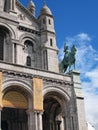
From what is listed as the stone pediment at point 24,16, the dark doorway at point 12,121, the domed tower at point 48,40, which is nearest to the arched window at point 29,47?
the domed tower at point 48,40

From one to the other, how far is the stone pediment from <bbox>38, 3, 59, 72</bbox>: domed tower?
2.59ft

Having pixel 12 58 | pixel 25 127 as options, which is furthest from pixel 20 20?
pixel 25 127

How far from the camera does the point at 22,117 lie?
3269 cm

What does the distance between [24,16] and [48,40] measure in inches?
173

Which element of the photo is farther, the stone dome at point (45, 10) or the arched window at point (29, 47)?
the stone dome at point (45, 10)

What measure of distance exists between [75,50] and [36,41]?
545cm

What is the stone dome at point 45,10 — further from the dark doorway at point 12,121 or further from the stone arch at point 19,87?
the dark doorway at point 12,121

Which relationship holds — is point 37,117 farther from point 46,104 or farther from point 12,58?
point 12,58

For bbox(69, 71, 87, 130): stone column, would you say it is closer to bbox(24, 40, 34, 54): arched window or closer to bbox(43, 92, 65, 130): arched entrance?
bbox(43, 92, 65, 130): arched entrance

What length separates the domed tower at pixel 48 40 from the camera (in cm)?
3613

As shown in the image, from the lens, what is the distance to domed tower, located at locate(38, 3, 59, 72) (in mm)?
36134

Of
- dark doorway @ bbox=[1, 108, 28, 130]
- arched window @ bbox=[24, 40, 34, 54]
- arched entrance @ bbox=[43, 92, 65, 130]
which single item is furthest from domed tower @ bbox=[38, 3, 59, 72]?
dark doorway @ bbox=[1, 108, 28, 130]

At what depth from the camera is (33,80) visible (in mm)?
29406

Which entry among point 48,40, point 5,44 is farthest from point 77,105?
point 5,44
